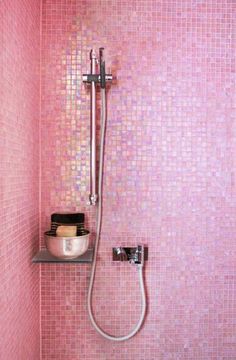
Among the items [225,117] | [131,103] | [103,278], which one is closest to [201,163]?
[225,117]

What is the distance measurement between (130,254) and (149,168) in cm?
43

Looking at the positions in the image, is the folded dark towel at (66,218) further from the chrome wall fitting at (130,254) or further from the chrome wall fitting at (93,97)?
the chrome wall fitting at (130,254)

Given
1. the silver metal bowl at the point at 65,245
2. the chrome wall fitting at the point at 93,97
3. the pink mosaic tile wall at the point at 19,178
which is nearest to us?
the pink mosaic tile wall at the point at 19,178

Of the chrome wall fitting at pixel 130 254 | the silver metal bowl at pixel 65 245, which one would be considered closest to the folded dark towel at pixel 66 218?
the silver metal bowl at pixel 65 245

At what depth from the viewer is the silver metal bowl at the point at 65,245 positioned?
4.86ft

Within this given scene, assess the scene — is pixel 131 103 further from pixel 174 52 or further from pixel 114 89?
pixel 174 52

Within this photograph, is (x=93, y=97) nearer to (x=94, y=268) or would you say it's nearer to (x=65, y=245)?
(x=65, y=245)

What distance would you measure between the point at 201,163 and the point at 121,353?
40.0 inches

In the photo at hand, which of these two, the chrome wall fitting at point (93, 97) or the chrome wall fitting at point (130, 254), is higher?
the chrome wall fitting at point (93, 97)

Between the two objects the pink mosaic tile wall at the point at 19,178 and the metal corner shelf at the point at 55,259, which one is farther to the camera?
the metal corner shelf at the point at 55,259

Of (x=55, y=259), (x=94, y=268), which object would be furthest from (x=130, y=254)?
(x=55, y=259)

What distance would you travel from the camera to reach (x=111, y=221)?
173 centimetres

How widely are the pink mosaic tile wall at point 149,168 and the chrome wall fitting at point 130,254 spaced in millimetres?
35

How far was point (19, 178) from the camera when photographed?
4.48 ft
